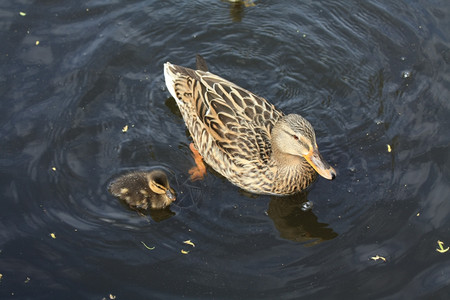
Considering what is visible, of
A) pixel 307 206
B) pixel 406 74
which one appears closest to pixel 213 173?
pixel 307 206

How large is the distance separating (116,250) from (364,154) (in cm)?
259

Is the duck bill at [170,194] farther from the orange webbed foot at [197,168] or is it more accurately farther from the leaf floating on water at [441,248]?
the leaf floating on water at [441,248]

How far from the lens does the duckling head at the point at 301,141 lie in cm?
535

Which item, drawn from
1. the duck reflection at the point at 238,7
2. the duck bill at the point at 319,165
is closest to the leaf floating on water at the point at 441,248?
the duck bill at the point at 319,165

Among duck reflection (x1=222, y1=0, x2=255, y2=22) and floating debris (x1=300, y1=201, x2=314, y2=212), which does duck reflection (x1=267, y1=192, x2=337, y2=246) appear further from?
duck reflection (x1=222, y1=0, x2=255, y2=22)

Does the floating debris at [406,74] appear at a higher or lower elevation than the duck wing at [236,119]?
higher

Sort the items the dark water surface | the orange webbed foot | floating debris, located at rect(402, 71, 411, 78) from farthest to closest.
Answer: floating debris, located at rect(402, 71, 411, 78)
the orange webbed foot
the dark water surface

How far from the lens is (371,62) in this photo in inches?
274

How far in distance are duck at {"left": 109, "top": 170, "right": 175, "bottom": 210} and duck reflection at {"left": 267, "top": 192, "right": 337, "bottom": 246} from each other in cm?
100

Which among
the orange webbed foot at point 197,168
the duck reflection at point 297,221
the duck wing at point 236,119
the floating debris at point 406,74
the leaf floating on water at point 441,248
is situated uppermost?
the floating debris at point 406,74

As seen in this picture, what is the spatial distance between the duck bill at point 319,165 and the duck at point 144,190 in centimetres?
128

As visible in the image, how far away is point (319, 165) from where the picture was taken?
17.7 ft

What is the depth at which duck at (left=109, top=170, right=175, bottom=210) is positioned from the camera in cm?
542

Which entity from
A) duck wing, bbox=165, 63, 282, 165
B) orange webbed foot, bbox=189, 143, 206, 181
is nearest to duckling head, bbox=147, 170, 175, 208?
orange webbed foot, bbox=189, 143, 206, 181
